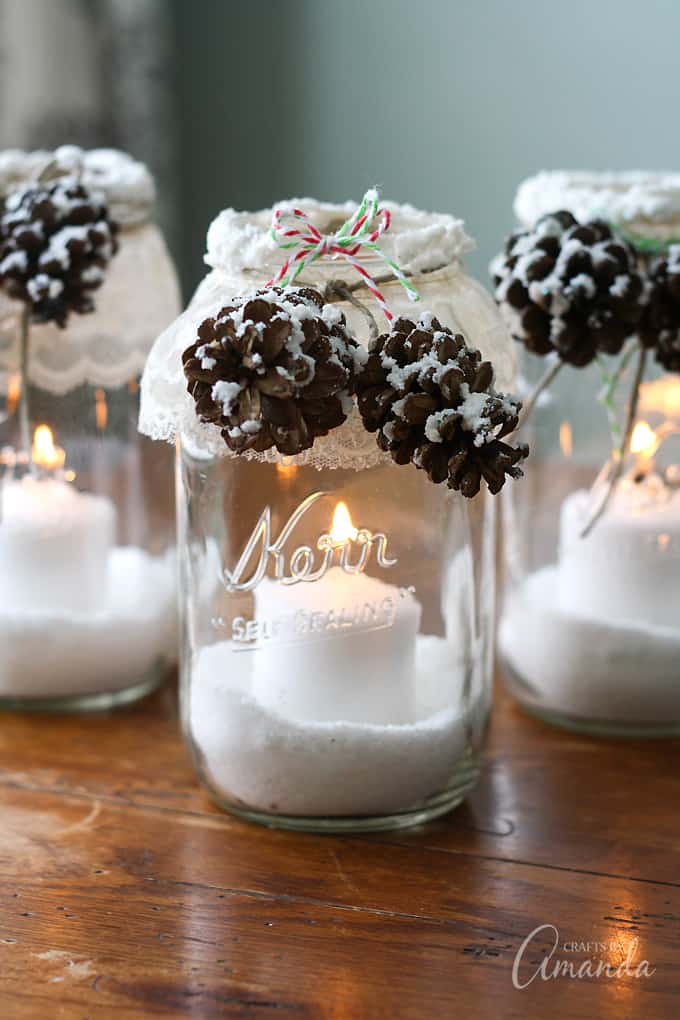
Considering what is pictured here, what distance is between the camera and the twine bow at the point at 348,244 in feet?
2.15

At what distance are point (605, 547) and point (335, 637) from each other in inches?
9.3

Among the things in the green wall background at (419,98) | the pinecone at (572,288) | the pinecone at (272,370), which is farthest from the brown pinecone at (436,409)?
the green wall background at (419,98)

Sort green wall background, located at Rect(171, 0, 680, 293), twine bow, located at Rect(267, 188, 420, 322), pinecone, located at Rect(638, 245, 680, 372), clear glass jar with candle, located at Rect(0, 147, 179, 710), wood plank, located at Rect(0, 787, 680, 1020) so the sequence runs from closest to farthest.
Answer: wood plank, located at Rect(0, 787, 680, 1020) → twine bow, located at Rect(267, 188, 420, 322) → pinecone, located at Rect(638, 245, 680, 372) → clear glass jar with candle, located at Rect(0, 147, 179, 710) → green wall background, located at Rect(171, 0, 680, 293)

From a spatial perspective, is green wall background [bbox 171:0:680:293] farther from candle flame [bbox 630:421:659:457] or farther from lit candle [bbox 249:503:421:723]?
lit candle [bbox 249:503:421:723]

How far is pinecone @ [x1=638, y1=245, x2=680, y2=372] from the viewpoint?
76cm

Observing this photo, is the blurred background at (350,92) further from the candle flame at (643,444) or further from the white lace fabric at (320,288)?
the white lace fabric at (320,288)

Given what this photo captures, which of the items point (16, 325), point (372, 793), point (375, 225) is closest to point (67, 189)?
point (16, 325)

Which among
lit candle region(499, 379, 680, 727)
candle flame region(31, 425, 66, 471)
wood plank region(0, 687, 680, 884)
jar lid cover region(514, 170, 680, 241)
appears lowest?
wood plank region(0, 687, 680, 884)

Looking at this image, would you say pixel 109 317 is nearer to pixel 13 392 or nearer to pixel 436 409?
pixel 13 392

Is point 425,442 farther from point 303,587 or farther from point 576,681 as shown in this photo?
point 576,681

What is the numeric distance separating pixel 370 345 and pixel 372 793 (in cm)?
25

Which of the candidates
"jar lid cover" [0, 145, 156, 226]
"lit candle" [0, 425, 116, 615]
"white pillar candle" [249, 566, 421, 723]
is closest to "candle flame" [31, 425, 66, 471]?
"lit candle" [0, 425, 116, 615]

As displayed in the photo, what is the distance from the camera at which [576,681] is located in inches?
33.0

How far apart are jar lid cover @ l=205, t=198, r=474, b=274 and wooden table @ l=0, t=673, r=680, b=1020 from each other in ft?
1.04
